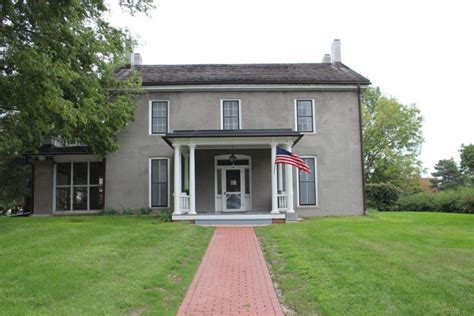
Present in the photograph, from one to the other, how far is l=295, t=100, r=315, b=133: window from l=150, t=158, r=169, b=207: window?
6690 millimetres

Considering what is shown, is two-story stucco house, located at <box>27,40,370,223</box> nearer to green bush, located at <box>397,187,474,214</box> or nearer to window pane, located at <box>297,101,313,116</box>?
window pane, located at <box>297,101,313,116</box>

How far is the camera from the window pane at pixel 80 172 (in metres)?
23.2

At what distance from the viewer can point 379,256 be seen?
998cm

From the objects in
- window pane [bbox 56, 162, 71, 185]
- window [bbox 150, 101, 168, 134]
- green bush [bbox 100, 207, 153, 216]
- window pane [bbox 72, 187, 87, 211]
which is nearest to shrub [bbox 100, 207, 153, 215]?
green bush [bbox 100, 207, 153, 216]

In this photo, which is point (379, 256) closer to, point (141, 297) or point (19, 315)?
point (141, 297)

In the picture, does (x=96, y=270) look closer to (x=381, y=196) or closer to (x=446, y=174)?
(x=381, y=196)

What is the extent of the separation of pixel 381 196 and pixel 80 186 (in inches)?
769

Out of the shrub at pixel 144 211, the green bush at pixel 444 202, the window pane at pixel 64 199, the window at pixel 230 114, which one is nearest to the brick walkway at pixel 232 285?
the shrub at pixel 144 211

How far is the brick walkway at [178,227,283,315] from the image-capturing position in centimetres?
663

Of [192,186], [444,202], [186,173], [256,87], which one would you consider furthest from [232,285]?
[444,202]

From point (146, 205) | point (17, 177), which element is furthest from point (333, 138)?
point (17, 177)

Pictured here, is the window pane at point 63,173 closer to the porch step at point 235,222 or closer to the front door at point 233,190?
the front door at point 233,190

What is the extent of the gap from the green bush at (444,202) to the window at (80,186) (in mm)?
20752

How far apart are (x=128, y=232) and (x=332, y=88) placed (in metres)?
12.7
